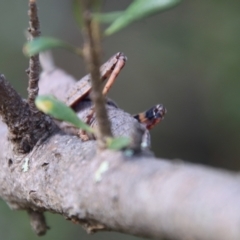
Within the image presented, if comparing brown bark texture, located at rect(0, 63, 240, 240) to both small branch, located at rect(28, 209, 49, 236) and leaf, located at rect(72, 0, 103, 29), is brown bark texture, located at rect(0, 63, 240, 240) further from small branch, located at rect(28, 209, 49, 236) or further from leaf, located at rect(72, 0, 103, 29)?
small branch, located at rect(28, 209, 49, 236)

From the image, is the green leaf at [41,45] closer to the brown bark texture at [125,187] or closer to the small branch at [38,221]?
the brown bark texture at [125,187]

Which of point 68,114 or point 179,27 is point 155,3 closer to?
point 68,114

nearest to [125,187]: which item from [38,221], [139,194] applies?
[139,194]

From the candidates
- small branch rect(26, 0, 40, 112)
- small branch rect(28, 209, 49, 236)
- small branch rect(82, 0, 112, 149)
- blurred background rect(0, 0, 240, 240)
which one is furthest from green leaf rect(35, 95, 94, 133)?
blurred background rect(0, 0, 240, 240)

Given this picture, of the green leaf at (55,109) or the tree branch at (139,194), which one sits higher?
the green leaf at (55,109)

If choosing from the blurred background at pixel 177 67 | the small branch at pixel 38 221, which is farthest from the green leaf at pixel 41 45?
the blurred background at pixel 177 67

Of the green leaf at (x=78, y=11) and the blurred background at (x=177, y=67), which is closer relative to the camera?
the green leaf at (x=78, y=11)
